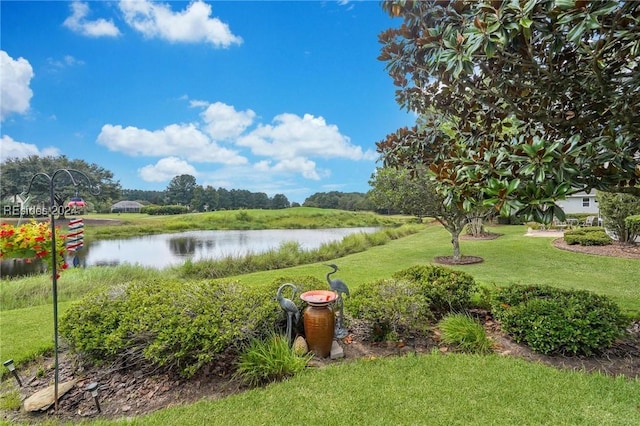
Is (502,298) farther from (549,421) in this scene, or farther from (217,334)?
(217,334)

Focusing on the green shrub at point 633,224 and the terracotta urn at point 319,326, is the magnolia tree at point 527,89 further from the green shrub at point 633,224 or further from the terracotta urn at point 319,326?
the green shrub at point 633,224

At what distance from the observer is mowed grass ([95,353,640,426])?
2070mm

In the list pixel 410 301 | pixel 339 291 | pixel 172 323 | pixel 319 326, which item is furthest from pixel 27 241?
pixel 410 301

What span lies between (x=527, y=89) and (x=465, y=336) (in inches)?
88.4

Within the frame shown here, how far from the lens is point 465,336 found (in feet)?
10.2

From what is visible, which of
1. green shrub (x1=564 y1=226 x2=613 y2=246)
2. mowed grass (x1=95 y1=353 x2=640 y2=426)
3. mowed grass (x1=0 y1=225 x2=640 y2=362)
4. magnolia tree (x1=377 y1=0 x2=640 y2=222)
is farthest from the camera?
green shrub (x1=564 y1=226 x2=613 y2=246)

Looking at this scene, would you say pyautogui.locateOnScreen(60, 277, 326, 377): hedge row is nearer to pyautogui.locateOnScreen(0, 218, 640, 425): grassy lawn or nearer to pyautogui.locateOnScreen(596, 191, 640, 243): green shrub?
pyautogui.locateOnScreen(0, 218, 640, 425): grassy lawn

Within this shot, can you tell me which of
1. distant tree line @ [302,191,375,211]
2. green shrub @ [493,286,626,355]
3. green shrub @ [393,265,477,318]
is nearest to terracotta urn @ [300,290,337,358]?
green shrub @ [393,265,477,318]

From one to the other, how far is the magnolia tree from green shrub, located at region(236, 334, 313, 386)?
1851 mm

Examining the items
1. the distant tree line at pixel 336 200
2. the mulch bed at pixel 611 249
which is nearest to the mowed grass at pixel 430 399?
the mulch bed at pixel 611 249

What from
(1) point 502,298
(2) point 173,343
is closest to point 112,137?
(2) point 173,343

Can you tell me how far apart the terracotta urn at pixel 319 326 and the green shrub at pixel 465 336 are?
119 cm

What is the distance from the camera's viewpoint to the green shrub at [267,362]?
2.62 metres

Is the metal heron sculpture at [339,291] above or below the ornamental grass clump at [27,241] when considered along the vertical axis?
below
